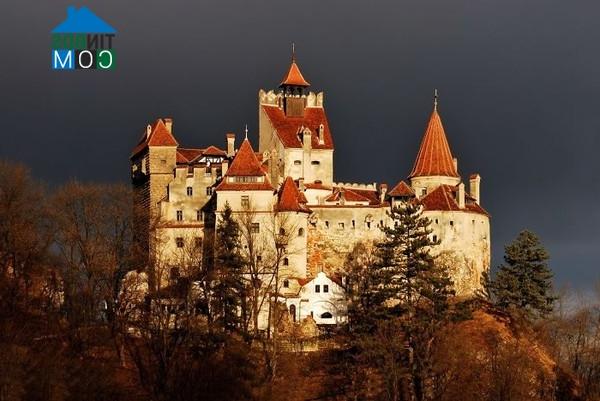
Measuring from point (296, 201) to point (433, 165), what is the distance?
12.6 m

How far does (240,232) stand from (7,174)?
1522 centimetres

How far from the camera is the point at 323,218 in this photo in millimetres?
101000

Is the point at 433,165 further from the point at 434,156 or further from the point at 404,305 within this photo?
the point at 404,305

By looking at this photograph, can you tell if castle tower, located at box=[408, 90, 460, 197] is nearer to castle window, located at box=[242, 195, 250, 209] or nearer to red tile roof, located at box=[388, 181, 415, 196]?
red tile roof, located at box=[388, 181, 415, 196]

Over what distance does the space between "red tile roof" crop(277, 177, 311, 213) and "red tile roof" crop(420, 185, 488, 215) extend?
799 centimetres

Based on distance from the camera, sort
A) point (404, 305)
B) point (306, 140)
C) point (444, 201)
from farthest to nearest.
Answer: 1. point (306, 140)
2. point (444, 201)
3. point (404, 305)

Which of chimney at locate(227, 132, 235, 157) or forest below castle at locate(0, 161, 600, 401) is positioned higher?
chimney at locate(227, 132, 235, 157)

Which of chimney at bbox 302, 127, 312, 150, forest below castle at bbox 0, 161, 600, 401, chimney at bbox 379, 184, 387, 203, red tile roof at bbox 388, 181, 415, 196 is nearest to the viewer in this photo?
forest below castle at bbox 0, 161, 600, 401

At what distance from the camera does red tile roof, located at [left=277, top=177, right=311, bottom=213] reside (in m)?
98.1

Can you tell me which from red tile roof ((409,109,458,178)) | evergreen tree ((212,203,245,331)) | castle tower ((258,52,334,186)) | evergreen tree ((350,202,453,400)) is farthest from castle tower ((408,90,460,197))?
evergreen tree ((212,203,245,331))

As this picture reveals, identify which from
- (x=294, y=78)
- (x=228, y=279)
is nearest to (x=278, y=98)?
(x=294, y=78)

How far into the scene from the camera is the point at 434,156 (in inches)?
4252

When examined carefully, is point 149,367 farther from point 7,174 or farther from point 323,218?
point 323,218

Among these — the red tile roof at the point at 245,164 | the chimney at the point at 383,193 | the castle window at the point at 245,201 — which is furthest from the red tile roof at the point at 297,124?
the castle window at the point at 245,201
